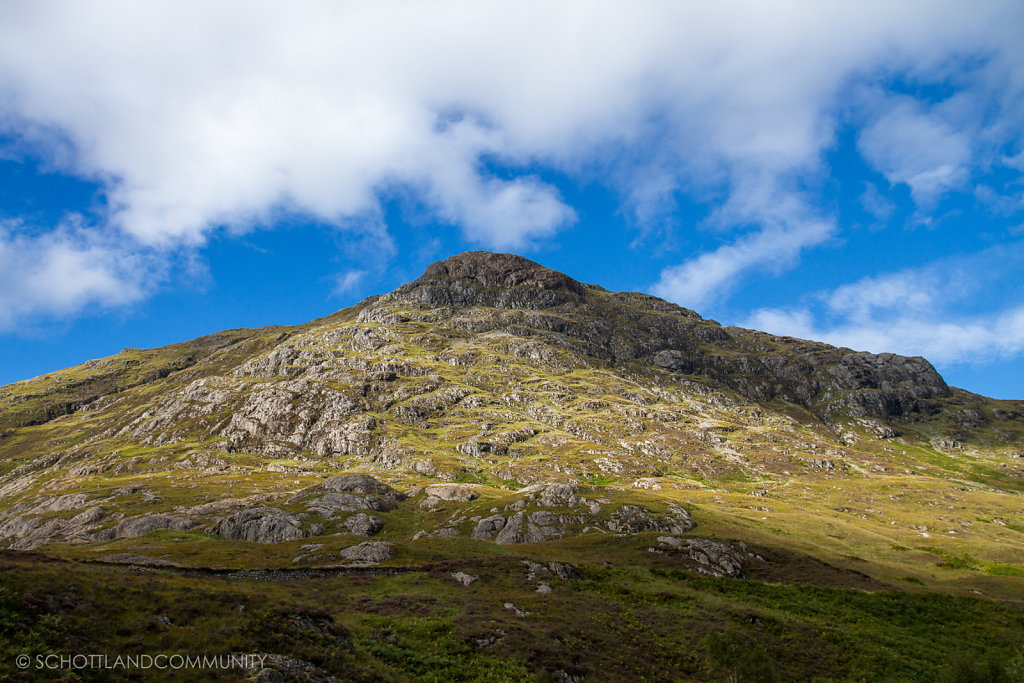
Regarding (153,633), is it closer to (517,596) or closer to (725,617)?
(517,596)

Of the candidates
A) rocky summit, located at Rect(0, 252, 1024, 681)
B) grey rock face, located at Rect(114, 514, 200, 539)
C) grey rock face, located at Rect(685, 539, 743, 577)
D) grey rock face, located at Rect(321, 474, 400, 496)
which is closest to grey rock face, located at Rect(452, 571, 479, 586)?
rocky summit, located at Rect(0, 252, 1024, 681)

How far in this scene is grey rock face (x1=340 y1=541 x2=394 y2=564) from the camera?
65.1 m

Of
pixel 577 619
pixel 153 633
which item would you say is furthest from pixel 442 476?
pixel 153 633

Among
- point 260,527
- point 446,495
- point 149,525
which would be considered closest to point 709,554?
point 446,495

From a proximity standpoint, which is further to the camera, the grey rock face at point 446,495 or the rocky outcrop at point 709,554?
the grey rock face at point 446,495

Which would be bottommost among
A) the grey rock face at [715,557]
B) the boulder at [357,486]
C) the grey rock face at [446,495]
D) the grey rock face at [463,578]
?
the grey rock face at [715,557]

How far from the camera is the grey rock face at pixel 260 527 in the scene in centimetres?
9156

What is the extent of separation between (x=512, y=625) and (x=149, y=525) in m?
98.7

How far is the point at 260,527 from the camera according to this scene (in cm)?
9331

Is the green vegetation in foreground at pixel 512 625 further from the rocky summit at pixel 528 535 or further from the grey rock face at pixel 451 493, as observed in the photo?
the grey rock face at pixel 451 493

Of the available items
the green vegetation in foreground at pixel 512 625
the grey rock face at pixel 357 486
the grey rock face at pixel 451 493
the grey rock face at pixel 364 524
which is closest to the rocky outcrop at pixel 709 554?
the green vegetation in foreground at pixel 512 625

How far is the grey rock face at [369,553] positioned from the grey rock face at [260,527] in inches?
1179

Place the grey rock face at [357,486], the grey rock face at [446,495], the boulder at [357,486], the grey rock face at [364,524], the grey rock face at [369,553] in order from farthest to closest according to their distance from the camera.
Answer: the grey rock face at [357,486] → the boulder at [357,486] → the grey rock face at [446,495] → the grey rock face at [364,524] → the grey rock face at [369,553]

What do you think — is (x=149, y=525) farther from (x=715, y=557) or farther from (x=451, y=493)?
(x=715, y=557)
